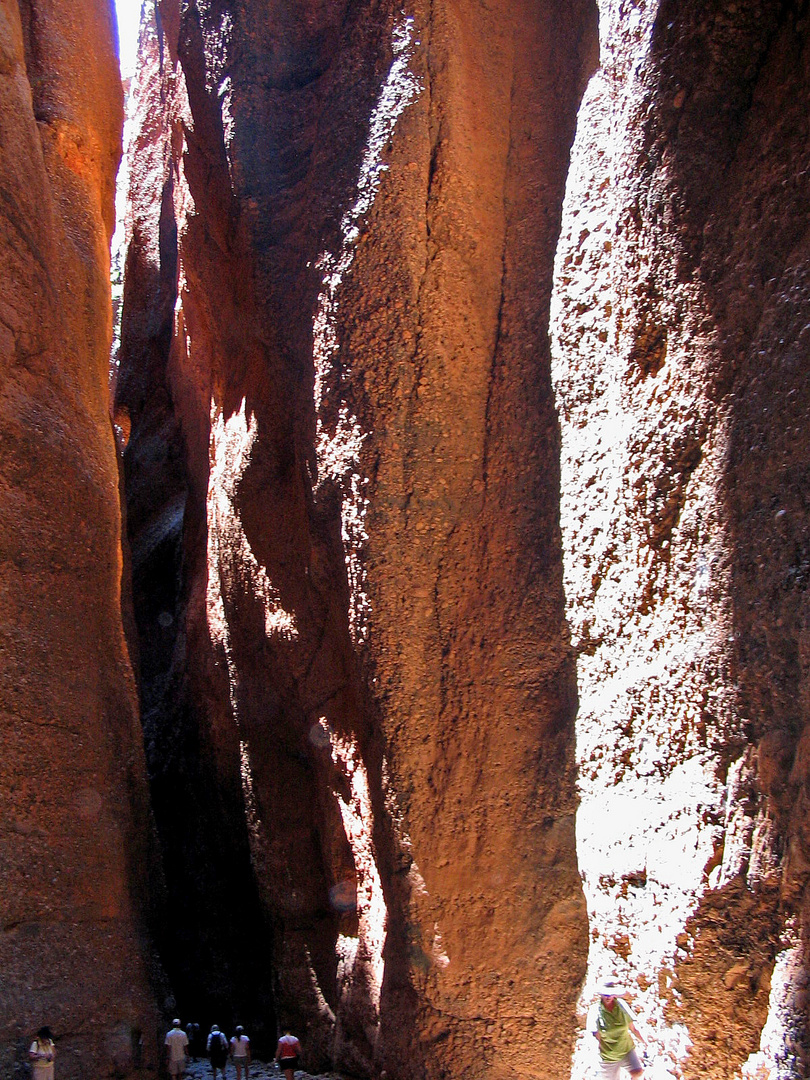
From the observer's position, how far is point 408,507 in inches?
178

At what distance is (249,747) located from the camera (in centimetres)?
657

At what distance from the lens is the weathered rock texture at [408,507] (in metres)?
4.25

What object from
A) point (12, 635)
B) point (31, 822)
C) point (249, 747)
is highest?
point (12, 635)

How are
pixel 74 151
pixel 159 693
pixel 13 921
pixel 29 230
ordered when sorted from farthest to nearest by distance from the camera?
pixel 159 693
pixel 74 151
pixel 29 230
pixel 13 921

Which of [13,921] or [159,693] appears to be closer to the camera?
[13,921]

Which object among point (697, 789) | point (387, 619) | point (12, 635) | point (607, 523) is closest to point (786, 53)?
point (607, 523)

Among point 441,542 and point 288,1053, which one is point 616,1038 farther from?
point 288,1053

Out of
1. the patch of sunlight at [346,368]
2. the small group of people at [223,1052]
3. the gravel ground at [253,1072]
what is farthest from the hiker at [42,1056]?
the patch of sunlight at [346,368]

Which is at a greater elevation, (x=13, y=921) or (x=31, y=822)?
(x=31, y=822)

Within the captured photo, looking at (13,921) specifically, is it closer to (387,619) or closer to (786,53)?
(387,619)

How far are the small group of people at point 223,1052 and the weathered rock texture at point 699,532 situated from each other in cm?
239

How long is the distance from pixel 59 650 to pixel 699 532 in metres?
4.00

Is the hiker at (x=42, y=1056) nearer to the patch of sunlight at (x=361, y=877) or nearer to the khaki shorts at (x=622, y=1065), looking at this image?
the patch of sunlight at (x=361, y=877)

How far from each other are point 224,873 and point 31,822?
2.57 m
